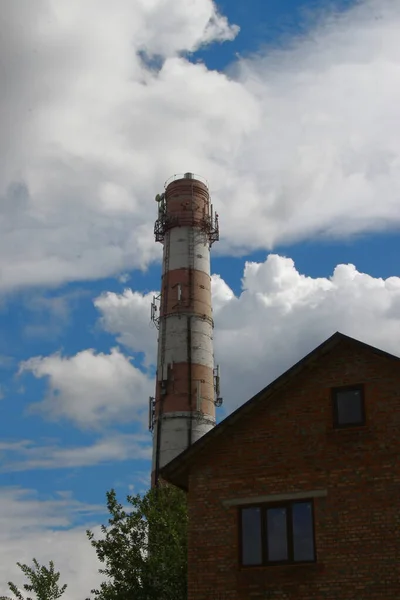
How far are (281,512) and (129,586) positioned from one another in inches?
375

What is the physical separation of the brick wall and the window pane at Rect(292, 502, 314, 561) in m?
0.21

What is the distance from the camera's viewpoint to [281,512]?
1856 cm

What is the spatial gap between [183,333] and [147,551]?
19.7 metres

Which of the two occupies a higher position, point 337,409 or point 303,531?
Result: point 337,409

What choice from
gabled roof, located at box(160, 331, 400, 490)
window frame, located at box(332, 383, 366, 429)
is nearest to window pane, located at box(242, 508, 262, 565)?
gabled roof, located at box(160, 331, 400, 490)

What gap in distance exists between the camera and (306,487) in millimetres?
18516

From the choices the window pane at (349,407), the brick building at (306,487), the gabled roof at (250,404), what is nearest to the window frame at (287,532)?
the brick building at (306,487)

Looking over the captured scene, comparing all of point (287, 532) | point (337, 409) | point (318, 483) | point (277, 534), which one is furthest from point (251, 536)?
point (337, 409)

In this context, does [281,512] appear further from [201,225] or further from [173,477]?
[201,225]

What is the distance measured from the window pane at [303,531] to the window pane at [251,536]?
86 centimetres

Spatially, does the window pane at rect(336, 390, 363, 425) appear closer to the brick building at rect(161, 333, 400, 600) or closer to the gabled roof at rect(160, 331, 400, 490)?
the brick building at rect(161, 333, 400, 600)

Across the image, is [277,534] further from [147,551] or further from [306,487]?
[147,551]

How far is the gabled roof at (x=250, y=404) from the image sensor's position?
765 inches

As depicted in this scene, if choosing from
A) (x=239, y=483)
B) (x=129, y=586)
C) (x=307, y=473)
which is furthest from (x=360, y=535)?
(x=129, y=586)
